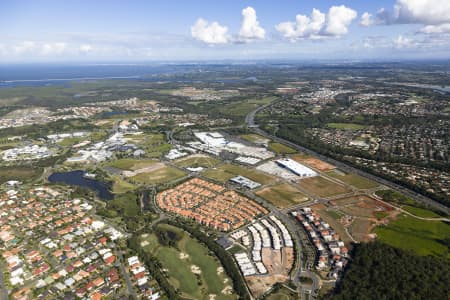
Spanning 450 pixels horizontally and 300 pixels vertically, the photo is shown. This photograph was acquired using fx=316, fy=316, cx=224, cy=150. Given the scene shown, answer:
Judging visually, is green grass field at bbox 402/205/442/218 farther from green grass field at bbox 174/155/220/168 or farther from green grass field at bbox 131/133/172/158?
green grass field at bbox 131/133/172/158

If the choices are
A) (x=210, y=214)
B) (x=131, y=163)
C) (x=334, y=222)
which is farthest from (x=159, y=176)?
(x=334, y=222)

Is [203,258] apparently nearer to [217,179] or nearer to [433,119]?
[217,179]

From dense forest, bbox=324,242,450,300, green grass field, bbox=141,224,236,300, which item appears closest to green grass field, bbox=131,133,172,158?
green grass field, bbox=141,224,236,300

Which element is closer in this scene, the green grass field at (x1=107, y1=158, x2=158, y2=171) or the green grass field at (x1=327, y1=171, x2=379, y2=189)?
the green grass field at (x1=327, y1=171, x2=379, y2=189)

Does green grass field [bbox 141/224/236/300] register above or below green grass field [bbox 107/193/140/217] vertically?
below

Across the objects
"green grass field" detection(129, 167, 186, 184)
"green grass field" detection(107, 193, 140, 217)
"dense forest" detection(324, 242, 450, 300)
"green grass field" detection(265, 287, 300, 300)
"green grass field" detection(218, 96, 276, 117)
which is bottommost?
"green grass field" detection(265, 287, 300, 300)

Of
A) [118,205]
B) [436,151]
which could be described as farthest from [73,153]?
[436,151]

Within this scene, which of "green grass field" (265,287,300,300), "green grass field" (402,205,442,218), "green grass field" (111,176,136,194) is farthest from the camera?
"green grass field" (111,176,136,194)
